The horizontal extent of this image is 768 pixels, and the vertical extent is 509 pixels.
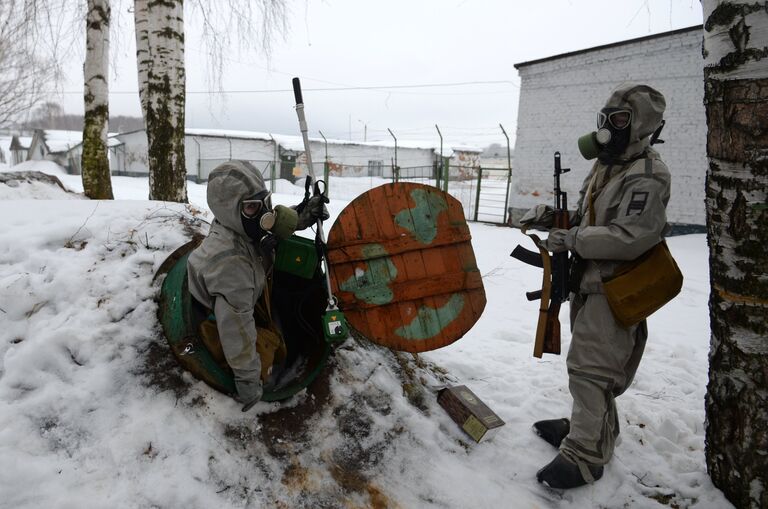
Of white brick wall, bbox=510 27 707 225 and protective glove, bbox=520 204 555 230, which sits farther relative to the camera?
white brick wall, bbox=510 27 707 225

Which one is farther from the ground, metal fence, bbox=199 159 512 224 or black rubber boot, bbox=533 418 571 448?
metal fence, bbox=199 159 512 224

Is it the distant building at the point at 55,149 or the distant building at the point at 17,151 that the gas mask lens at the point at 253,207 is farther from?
the distant building at the point at 17,151

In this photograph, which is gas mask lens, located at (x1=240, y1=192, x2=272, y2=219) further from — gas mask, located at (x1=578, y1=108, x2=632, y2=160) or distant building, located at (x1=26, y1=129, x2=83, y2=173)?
distant building, located at (x1=26, y1=129, x2=83, y2=173)

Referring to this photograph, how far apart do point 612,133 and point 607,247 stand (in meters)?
0.62

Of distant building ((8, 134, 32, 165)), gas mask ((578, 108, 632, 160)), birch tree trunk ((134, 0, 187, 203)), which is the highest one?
distant building ((8, 134, 32, 165))

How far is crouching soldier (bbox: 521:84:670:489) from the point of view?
7.28 feet

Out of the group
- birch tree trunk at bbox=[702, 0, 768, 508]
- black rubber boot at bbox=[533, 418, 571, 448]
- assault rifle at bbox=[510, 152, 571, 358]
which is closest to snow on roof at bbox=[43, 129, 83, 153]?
assault rifle at bbox=[510, 152, 571, 358]

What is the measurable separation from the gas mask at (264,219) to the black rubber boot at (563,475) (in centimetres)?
193

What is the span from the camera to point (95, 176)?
6688 mm

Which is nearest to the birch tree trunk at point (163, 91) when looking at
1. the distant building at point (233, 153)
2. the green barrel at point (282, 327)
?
the green barrel at point (282, 327)

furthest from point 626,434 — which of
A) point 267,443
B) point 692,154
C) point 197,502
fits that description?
point 692,154

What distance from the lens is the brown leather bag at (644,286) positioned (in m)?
2.21

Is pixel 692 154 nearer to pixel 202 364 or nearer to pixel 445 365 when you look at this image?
pixel 445 365

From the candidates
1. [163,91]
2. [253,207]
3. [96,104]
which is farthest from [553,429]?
[96,104]
